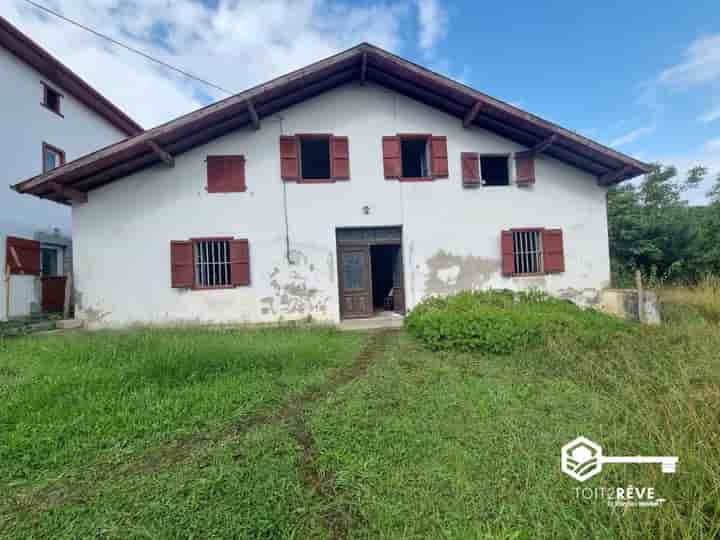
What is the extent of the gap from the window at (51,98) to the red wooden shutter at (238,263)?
9017 millimetres

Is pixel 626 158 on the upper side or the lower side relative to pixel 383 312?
upper

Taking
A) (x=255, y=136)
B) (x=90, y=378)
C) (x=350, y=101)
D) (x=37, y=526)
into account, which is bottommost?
(x=37, y=526)

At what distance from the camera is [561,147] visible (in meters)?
8.97

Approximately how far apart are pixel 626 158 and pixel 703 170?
448 inches

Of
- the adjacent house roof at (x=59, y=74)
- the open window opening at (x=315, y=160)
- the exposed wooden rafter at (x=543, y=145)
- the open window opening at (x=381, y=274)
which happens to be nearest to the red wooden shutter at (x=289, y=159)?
the open window opening at (x=315, y=160)

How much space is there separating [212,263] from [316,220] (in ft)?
9.50

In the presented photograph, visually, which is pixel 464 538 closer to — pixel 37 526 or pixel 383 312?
pixel 37 526

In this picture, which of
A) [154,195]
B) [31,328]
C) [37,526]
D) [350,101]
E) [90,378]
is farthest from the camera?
[350,101]

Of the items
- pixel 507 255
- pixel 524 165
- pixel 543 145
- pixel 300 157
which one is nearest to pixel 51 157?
pixel 300 157

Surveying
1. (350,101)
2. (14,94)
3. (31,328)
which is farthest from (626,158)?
(14,94)

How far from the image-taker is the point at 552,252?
9.04 metres

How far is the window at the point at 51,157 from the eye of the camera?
10469mm

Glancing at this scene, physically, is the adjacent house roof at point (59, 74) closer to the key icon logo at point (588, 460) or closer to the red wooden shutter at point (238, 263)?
the red wooden shutter at point (238, 263)

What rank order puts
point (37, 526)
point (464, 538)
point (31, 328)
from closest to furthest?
point (464, 538) → point (37, 526) → point (31, 328)
